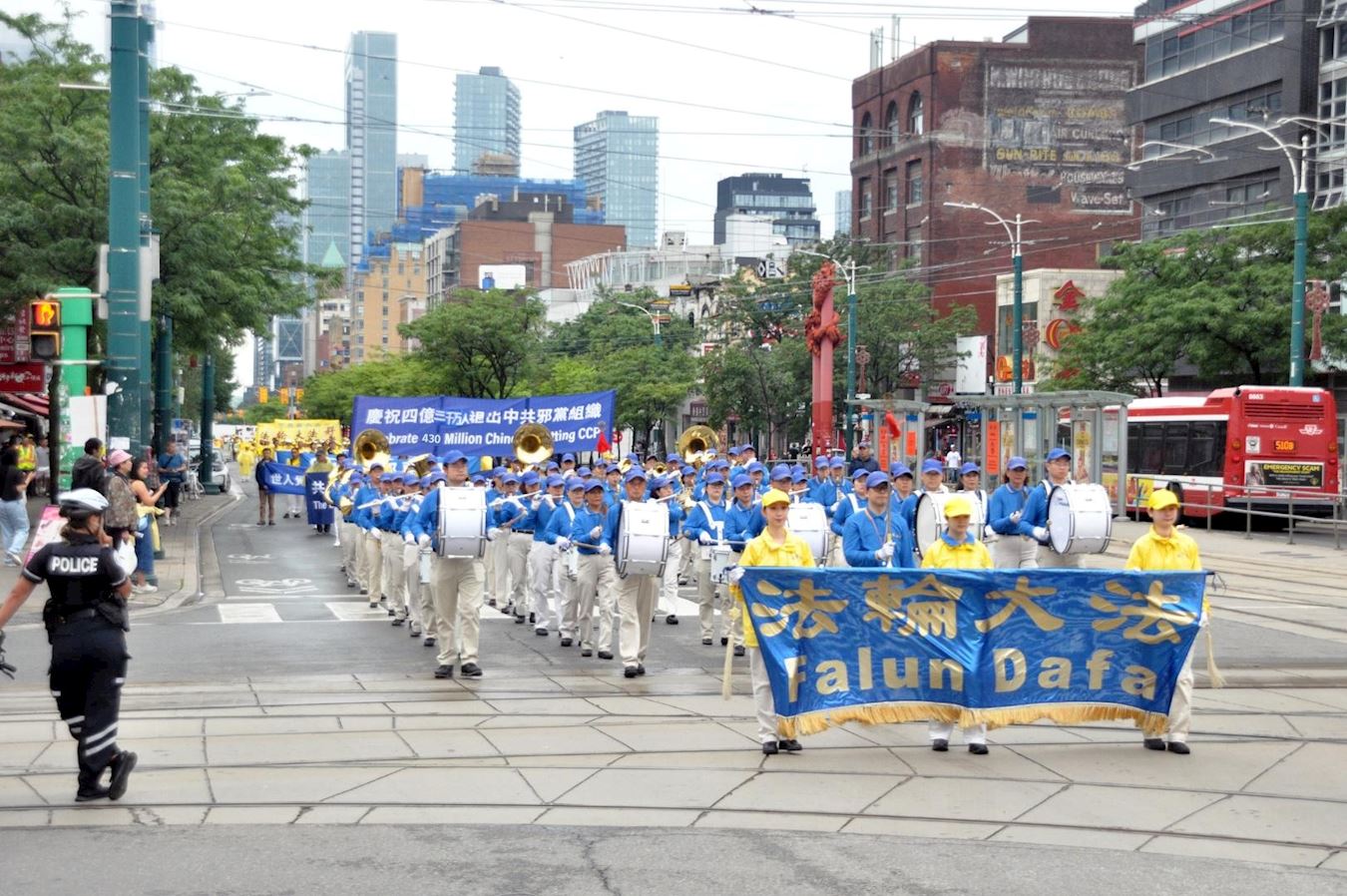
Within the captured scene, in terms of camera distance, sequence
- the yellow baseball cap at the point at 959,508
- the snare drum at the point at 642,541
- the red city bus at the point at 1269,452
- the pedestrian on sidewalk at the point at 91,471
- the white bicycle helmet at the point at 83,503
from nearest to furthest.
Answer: the white bicycle helmet at the point at 83,503, the yellow baseball cap at the point at 959,508, the snare drum at the point at 642,541, the pedestrian on sidewalk at the point at 91,471, the red city bus at the point at 1269,452

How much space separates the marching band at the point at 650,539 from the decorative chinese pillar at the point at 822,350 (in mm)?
28069

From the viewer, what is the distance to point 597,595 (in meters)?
15.3

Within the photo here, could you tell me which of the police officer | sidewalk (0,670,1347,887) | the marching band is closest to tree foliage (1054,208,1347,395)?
the marching band

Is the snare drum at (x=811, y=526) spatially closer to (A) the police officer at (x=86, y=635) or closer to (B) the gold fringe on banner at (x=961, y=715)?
(B) the gold fringe on banner at (x=961, y=715)

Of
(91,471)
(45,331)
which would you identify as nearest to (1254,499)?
(45,331)

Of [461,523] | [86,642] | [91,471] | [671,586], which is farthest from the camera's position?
[671,586]

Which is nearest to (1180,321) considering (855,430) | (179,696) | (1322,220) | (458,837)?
(1322,220)

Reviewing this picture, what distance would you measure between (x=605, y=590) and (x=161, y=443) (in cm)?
2912

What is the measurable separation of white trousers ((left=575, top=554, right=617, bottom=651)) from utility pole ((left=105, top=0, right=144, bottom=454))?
7.99 meters

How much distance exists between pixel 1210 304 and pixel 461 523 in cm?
3171

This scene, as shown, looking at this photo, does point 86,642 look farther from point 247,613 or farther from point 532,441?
point 532,441

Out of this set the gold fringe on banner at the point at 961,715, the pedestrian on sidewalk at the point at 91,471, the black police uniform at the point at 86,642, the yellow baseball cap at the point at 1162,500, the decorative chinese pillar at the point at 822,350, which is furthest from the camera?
the decorative chinese pillar at the point at 822,350

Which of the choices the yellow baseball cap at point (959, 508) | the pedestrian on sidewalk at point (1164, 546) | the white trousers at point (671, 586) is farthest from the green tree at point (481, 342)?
the yellow baseball cap at point (959, 508)

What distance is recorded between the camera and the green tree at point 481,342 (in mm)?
59000
